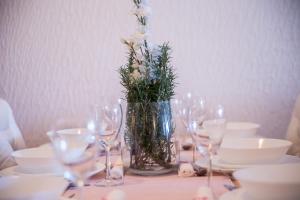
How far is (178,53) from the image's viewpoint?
230 centimetres

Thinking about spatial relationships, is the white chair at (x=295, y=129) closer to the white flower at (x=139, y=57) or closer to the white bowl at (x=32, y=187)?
the white flower at (x=139, y=57)

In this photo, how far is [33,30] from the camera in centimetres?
239

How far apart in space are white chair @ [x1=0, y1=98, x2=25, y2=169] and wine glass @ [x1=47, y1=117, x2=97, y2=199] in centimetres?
109

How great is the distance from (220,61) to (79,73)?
0.84 m

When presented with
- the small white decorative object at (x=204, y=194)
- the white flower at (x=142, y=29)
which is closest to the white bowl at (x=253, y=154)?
the small white decorative object at (x=204, y=194)

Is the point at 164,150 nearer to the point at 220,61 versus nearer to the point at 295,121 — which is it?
the point at 295,121

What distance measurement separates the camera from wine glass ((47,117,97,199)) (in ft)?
2.06

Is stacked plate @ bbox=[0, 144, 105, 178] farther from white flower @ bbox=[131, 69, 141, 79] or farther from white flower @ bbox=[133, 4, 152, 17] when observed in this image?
white flower @ bbox=[133, 4, 152, 17]

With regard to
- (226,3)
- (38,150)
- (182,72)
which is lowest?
(38,150)

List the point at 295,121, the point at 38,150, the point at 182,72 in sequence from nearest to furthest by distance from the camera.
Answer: the point at 38,150, the point at 295,121, the point at 182,72

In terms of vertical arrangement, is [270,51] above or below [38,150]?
above

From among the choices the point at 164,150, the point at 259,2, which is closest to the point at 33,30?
the point at 259,2

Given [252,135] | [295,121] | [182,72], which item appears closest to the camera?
[252,135]

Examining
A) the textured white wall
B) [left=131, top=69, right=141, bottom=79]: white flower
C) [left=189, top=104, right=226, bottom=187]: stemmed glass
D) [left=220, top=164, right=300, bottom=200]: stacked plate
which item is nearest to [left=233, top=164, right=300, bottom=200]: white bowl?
[left=220, top=164, right=300, bottom=200]: stacked plate
